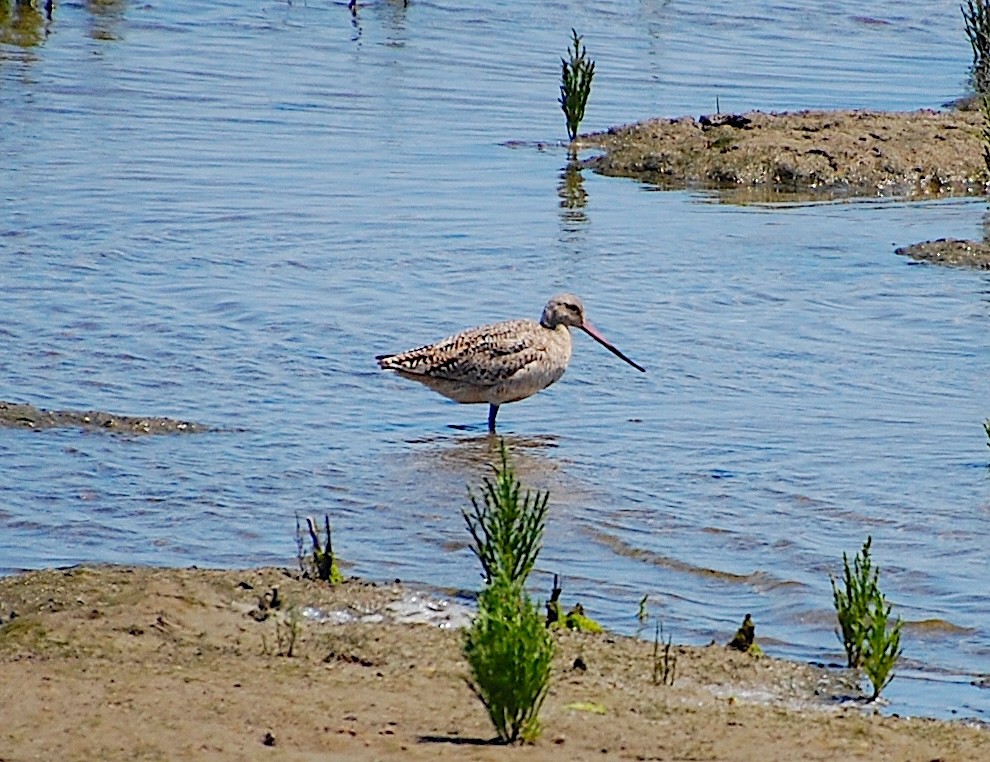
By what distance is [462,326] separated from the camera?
41.1ft

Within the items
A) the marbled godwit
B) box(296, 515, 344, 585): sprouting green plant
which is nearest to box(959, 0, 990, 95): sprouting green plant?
the marbled godwit

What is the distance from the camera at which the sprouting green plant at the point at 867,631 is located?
6.27 m

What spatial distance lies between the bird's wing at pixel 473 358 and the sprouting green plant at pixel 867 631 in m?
3.89

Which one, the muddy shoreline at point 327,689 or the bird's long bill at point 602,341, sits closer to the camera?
the muddy shoreline at point 327,689

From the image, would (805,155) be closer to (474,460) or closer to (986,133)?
(986,133)

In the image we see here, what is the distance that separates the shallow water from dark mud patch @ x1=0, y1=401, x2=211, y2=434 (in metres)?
0.15

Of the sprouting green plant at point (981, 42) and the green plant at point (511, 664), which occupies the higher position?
the sprouting green plant at point (981, 42)

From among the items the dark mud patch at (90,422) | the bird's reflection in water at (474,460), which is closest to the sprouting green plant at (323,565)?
the bird's reflection in water at (474,460)

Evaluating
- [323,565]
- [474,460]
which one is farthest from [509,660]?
[474,460]

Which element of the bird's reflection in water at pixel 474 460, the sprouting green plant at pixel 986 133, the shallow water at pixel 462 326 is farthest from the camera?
the sprouting green plant at pixel 986 133

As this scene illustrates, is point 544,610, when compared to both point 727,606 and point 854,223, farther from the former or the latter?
point 854,223

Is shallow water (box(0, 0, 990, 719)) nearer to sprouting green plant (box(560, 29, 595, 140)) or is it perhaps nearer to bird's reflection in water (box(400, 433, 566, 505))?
bird's reflection in water (box(400, 433, 566, 505))

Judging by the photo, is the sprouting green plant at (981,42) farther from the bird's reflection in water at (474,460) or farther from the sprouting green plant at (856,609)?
the sprouting green plant at (856,609)

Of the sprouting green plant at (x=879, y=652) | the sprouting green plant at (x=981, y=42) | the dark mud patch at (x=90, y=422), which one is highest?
the sprouting green plant at (x=981, y=42)
